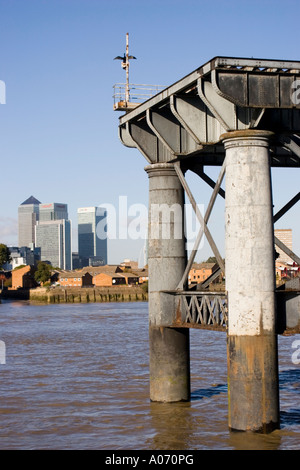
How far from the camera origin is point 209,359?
32656mm

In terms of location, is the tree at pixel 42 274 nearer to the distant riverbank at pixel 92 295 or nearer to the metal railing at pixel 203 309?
the distant riverbank at pixel 92 295

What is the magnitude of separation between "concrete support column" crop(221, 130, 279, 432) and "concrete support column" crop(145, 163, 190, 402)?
157 inches

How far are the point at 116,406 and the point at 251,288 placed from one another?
26.0 ft

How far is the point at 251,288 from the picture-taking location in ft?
49.2

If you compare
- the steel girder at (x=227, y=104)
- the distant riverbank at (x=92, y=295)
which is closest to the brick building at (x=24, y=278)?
the distant riverbank at (x=92, y=295)

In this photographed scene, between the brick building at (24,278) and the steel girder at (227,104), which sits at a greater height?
the steel girder at (227,104)

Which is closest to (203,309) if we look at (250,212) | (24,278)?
(250,212)

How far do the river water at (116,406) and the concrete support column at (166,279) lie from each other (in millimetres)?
673

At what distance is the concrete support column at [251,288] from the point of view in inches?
587

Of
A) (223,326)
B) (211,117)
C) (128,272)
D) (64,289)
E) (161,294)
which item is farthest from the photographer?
(128,272)

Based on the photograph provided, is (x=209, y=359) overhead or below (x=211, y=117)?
below
